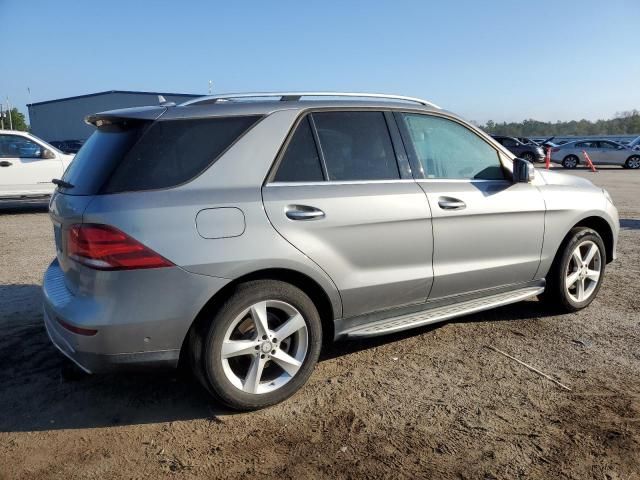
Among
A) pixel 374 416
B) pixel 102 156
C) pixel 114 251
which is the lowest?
pixel 374 416

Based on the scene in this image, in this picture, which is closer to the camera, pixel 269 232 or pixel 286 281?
pixel 269 232

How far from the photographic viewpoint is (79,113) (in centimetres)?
4275

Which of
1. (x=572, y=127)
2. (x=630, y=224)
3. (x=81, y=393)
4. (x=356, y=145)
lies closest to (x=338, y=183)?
(x=356, y=145)

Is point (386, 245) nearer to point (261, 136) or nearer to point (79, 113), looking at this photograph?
point (261, 136)

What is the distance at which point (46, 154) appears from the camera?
36.0 feet

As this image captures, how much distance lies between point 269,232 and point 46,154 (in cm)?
988

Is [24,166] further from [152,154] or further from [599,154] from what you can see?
[599,154]

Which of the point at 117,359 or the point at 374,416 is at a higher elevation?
the point at 117,359

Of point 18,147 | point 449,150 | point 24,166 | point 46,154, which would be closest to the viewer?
point 449,150

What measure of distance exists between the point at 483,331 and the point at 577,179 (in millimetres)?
1644

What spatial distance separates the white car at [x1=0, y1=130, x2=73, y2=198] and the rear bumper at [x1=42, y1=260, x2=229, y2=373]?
8980mm

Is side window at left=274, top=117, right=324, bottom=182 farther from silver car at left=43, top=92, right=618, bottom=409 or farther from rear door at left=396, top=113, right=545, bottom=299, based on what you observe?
rear door at left=396, top=113, right=545, bottom=299

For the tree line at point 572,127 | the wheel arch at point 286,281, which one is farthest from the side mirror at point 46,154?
the tree line at point 572,127

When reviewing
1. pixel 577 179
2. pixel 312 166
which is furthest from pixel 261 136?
pixel 577 179
